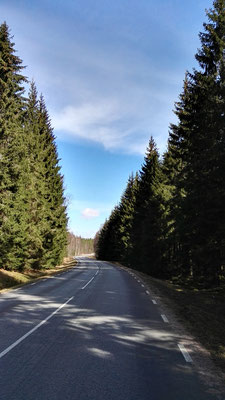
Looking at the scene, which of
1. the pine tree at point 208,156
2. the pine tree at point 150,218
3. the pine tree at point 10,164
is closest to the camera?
the pine tree at point 208,156

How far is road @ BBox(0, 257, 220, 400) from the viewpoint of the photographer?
444 centimetres

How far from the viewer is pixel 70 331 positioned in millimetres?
8039

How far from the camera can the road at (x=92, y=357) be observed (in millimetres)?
4441

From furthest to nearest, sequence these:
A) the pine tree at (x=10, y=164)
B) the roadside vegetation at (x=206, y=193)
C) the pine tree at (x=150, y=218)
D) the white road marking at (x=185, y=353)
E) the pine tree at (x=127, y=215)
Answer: the pine tree at (x=127, y=215) < the pine tree at (x=150, y=218) < the pine tree at (x=10, y=164) < the roadside vegetation at (x=206, y=193) < the white road marking at (x=185, y=353)

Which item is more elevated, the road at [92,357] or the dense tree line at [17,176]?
the dense tree line at [17,176]

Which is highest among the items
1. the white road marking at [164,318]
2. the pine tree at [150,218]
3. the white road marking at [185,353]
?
the pine tree at [150,218]

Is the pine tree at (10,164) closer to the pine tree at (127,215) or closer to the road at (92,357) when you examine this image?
the road at (92,357)

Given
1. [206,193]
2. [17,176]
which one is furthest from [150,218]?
[206,193]

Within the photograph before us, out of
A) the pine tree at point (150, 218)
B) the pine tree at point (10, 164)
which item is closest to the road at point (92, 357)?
the pine tree at point (10, 164)

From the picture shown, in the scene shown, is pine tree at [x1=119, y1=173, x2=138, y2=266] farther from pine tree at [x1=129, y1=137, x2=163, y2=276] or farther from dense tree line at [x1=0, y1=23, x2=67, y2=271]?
dense tree line at [x1=0, y1=23, x2=67, y2=271]

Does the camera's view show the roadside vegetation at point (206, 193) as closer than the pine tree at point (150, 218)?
Yes

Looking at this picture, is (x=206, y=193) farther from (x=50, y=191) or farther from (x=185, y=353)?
(x=50, y=191)

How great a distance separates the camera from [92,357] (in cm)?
594

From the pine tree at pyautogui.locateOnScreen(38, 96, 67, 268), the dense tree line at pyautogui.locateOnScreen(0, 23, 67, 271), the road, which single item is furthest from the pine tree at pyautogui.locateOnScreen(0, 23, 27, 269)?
the road
